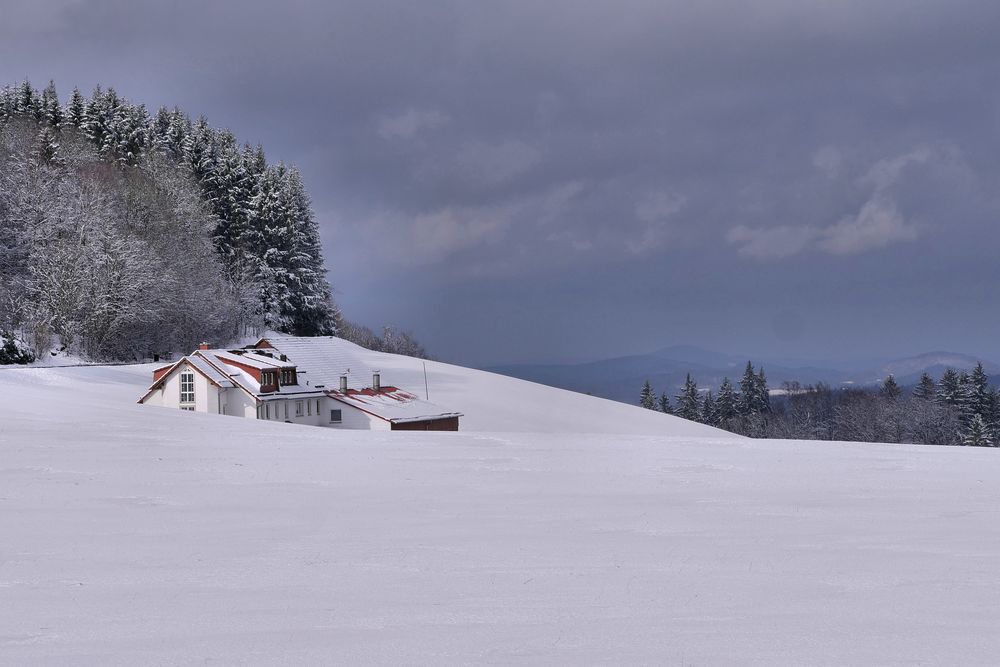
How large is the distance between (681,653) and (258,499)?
758cm

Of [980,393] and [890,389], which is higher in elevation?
[890,389]

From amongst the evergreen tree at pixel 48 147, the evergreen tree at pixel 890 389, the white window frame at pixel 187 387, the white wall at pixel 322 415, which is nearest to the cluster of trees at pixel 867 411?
the evergreen tree at pixel 890 389

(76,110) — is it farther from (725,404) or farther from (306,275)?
(725,404)

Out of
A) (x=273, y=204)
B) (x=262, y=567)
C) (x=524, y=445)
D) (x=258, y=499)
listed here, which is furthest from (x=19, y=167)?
(x=262, y=567)

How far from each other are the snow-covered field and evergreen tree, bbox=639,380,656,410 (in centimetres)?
10871

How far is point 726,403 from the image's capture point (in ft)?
384

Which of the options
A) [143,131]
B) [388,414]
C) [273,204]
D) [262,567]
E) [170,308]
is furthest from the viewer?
[143,131]

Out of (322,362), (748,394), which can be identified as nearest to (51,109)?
(322,362)

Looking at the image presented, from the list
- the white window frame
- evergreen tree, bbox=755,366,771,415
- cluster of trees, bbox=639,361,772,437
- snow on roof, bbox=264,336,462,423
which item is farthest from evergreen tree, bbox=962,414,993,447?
the white window frame

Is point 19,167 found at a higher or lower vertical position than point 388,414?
higher

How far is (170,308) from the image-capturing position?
58094 mm

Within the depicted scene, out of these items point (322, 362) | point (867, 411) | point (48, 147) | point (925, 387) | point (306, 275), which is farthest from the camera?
point (925, 387)

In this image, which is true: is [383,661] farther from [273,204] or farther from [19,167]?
[273,204]

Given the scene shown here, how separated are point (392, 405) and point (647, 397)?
87.1 meters
